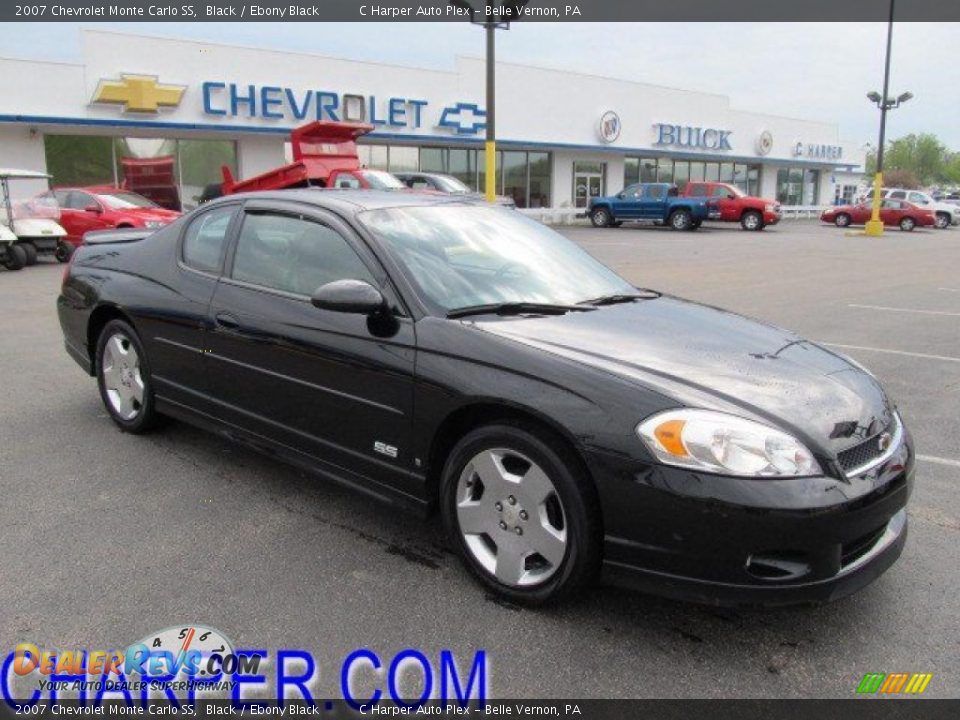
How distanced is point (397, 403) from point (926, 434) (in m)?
3.64

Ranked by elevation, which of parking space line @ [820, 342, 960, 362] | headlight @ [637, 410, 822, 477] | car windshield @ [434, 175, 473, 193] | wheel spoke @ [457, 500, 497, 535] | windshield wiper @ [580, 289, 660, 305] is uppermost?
car windshield @ [434, 175, 473, 193]

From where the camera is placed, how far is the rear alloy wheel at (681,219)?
28500 mm

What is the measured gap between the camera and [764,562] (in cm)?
252

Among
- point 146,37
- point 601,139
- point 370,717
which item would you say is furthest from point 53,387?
point 601,139

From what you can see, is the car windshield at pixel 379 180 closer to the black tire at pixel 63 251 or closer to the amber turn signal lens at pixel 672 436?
the black tire at pixel 63 251

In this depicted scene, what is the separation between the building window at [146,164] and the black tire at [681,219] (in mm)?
15322

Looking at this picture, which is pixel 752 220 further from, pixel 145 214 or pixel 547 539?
pixel 547 539

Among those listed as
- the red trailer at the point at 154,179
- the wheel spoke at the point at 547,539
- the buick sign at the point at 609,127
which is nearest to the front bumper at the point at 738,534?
the wheel spoke at the point at 547,539

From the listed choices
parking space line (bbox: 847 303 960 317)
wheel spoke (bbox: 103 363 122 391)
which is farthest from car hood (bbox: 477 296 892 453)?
parking space line (bbox: 847 303 960 317)

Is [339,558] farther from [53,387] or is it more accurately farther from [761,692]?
[53,387]

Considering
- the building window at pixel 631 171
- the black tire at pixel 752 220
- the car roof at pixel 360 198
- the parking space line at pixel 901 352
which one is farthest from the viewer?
the building window at pixel 631 171

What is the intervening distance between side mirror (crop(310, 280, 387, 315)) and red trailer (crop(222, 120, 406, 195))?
14.1 m

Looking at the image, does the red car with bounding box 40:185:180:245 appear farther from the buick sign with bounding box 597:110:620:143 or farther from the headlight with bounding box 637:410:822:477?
the buick sign with bounding box 597:110:620:143

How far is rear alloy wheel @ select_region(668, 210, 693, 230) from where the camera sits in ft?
93.5
